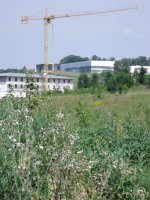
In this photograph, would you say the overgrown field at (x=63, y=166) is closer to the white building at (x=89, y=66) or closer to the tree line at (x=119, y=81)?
the tree line at (x=119, y=81)

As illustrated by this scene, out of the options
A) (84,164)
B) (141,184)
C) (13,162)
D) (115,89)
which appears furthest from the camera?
(115,89)

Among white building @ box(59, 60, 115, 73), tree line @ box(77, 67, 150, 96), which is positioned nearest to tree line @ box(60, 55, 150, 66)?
white building @ box(59, 60, 115, 73)

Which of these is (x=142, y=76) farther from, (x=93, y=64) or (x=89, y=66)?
(x=89, y=66)

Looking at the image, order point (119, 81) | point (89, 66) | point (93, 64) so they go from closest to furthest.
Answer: point (119, 81), point (93, 64), point (89, 66)

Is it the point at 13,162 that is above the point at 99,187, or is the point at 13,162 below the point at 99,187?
above

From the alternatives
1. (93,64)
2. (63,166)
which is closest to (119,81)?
(63,166)

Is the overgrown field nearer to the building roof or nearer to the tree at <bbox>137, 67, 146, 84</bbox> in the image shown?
the tree at <bbox>137, 67, 146, 84</bbox>

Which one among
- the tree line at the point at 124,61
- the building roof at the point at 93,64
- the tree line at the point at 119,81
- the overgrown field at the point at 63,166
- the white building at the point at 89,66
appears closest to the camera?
the overgrown field at the point at 63,166

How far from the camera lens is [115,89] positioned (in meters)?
51.2

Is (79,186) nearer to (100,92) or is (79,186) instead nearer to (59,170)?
(59,170)

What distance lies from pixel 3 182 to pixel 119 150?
4.97 feet

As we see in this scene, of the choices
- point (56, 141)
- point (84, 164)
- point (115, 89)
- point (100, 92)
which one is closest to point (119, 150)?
point (84, 164)

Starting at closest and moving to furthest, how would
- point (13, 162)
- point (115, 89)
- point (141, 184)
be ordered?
point (13, 162)
point (141, 184)
point (115, 89)

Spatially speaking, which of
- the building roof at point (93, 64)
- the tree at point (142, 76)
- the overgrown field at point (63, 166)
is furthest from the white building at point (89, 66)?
the overgrown field at point (63, 166)
